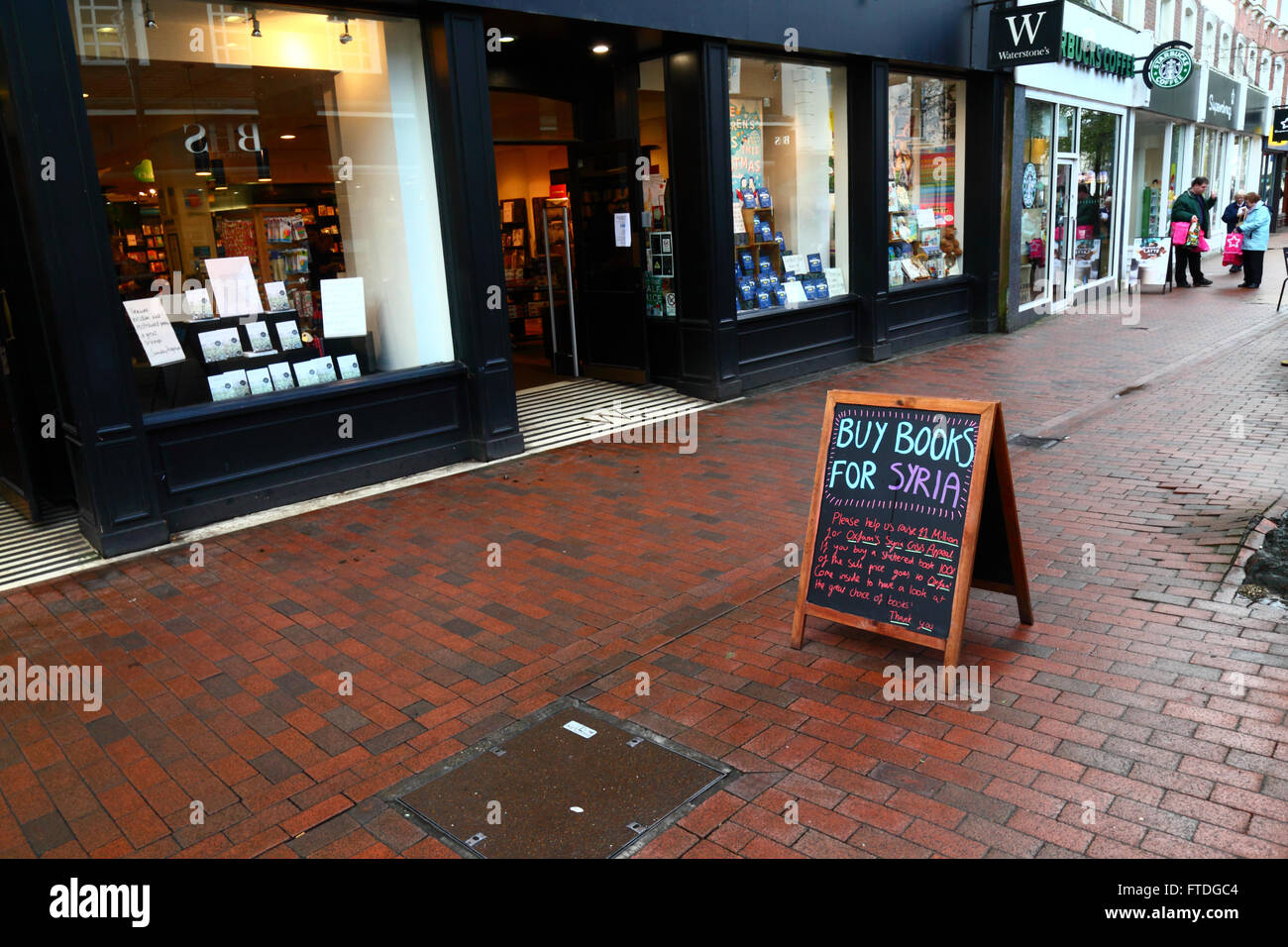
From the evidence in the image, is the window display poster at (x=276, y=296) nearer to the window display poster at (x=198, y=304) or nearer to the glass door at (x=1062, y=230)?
the window display poster at (x=198, y=304)

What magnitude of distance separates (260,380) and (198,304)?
2.22 ft

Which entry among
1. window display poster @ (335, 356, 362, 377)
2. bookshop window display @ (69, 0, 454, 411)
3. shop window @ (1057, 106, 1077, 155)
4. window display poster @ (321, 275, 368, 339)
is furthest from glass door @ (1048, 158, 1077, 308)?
window display poster @ (335, 356, 362, 377)

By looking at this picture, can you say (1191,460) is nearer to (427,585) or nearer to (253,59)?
(427,585)

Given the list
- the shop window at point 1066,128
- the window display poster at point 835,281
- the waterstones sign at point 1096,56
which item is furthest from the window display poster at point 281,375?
the shop window at point 1066,128

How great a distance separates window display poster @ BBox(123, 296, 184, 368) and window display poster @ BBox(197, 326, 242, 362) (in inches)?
7.4

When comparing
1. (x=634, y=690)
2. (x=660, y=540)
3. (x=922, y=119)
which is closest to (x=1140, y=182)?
(x=922, y=119)

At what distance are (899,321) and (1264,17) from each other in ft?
97.6

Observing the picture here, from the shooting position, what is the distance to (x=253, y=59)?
6.88 meters

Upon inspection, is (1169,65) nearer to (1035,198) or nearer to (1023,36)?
(1035,198)

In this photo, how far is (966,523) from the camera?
4008 mm

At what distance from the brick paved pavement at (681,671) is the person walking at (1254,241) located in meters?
11.9

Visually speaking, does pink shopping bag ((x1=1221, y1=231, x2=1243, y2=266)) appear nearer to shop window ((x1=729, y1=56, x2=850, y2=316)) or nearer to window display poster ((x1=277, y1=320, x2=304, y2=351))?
shop window ((x1=729, y1=56, x2=850, y2=316))

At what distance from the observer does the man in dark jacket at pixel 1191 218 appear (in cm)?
1722

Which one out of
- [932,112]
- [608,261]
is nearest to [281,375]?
[608,261]
